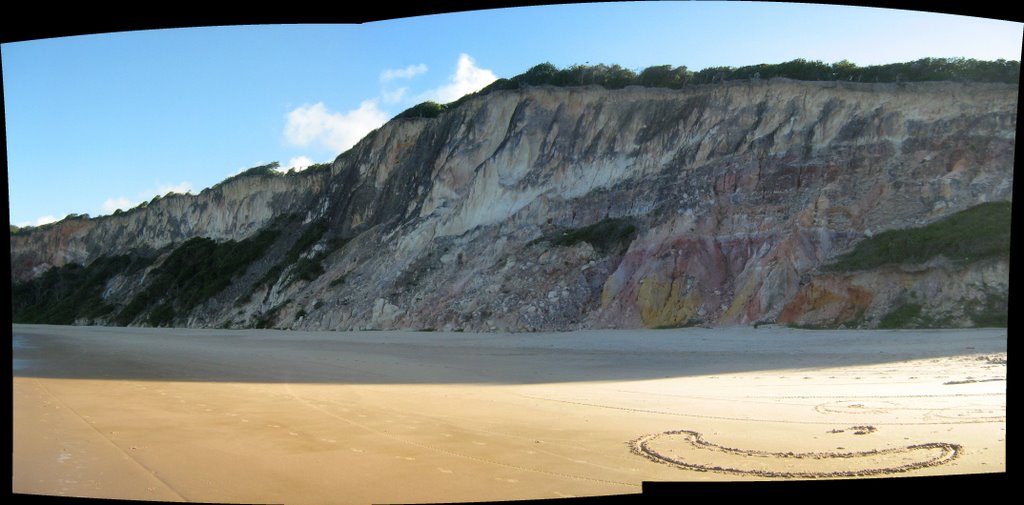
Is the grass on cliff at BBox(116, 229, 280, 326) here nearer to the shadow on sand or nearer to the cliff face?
the cliff face

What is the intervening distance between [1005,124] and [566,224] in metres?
13.6

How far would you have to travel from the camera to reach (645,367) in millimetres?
11523

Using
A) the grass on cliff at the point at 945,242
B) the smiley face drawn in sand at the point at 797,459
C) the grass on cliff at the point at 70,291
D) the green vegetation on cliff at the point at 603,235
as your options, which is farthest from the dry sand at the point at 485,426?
the grass on cliff at the point at 70,291

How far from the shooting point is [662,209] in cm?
2486

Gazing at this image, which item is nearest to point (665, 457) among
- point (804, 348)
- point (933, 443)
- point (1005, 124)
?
point (933, 443)

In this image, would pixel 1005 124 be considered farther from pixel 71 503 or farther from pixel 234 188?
pixel 234 188

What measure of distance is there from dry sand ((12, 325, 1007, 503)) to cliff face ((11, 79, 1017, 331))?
8.59 m

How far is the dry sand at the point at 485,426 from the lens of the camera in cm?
375

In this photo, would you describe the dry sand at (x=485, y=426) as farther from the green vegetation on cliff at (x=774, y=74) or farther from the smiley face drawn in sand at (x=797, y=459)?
the green vegetation on cliff at (x=774, y=74)

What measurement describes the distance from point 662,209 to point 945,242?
8600mm

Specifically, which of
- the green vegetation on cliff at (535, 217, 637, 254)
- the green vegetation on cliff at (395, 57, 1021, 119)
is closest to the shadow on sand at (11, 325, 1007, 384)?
the green vegetation on cliff at (535, 217, 637, 254)

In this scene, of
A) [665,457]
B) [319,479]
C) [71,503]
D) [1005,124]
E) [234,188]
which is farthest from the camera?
[234,188]

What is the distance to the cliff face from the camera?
2005 cm

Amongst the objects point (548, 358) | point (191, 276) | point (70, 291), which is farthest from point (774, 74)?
point (70, 291)
